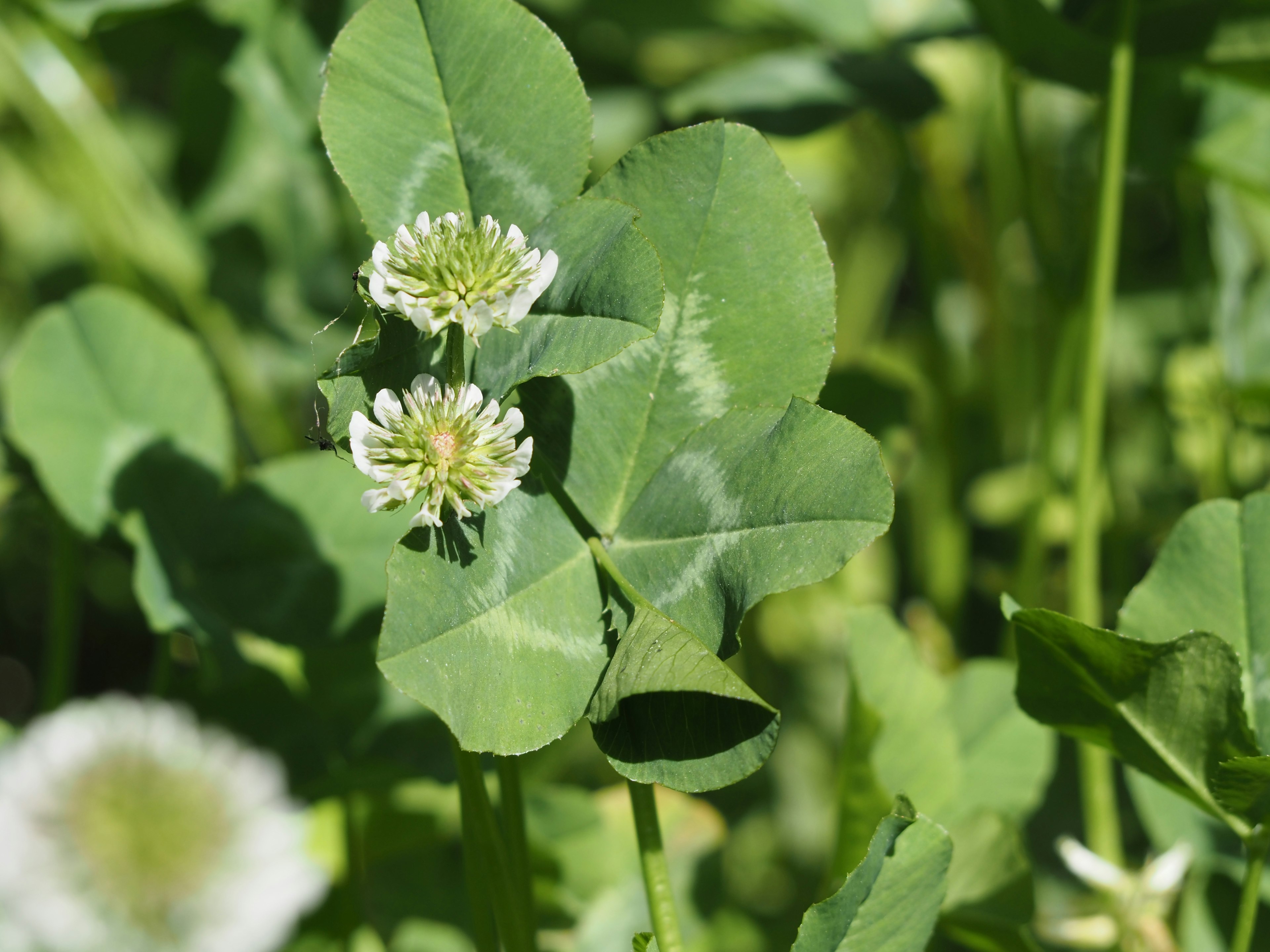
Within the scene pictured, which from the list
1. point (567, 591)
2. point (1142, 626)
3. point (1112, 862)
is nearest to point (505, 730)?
point (567, 591)

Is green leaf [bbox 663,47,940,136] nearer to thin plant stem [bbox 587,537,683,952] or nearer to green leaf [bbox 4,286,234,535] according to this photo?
green leaf [bbox 4,286,234,535]

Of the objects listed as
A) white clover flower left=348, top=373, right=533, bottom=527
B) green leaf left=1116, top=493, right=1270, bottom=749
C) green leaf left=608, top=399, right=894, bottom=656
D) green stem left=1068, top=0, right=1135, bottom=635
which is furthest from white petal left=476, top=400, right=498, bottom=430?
green stem left=1068, top=0, right=1135, bottom=635

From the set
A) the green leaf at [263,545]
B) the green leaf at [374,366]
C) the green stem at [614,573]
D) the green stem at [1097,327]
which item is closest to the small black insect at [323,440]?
the green leaf at [374,366]

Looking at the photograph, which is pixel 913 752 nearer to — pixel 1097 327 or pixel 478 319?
pixel 1097 327

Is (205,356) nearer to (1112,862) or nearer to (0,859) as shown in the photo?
(0,859)

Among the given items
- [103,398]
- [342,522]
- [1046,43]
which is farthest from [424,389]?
[1046,43]

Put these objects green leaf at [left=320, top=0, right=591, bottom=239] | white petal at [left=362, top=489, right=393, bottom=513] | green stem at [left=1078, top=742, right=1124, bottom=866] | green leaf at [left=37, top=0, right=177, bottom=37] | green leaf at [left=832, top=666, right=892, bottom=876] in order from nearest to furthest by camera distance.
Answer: white petal at [left=362, top=489, right=393, bottom=513]
green leaf at [left=320, top=0, right=591, bottom=239]
green leaf at [left=832, top=666, right=892, bottom=876]
green stem at [left=1078, top=742, right=1124, bottom=866]
green leaf at [left=37, top=0, right=177, bottom=37]

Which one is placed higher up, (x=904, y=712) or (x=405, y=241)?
(x=405, y=241)

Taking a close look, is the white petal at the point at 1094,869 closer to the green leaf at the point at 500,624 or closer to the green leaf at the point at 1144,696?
the green leaf at the point at 1144,696
